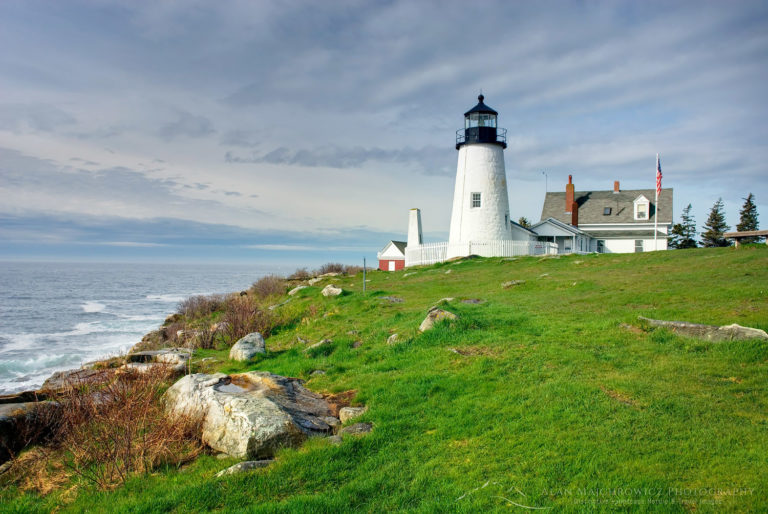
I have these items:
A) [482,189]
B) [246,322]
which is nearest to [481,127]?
[482,189]

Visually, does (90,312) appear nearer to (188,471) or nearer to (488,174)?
(488,174)

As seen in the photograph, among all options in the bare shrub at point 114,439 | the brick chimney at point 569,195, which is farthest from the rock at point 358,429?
the brick chimney at point 569,195

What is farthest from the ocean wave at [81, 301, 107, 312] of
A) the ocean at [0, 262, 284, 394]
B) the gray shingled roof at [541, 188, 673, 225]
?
the gray shingled roof at [541, 188, 673, 225]

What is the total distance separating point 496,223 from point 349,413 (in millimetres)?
27641

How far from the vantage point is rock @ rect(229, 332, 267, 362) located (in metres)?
12.2

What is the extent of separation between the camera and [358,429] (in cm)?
644

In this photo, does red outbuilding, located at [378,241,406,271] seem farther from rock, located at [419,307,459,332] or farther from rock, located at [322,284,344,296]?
rock, located at [419,307,459,332]

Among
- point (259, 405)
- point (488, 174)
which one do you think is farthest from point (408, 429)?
point (488, 174)

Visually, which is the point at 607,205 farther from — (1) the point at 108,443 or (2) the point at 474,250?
(1) the point at 108,443

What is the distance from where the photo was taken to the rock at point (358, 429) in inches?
250

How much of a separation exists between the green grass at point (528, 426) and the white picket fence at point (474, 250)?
20.3 meters

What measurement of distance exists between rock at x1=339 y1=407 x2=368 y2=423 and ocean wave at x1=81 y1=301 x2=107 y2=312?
36.8 metres

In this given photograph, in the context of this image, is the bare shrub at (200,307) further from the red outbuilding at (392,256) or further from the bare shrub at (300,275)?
the red outbuilding at (392,256)

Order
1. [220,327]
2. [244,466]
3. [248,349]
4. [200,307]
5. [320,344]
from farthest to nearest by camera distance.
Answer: [200,307], [220,327], [248,349], [320,344], [244,466]
